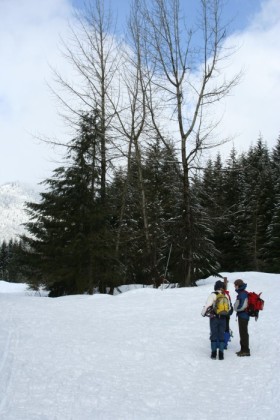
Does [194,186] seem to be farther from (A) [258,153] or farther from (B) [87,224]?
(A) [258,153]

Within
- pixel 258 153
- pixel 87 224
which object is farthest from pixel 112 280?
pixel 258 153

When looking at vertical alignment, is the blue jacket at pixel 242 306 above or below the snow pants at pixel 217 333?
above

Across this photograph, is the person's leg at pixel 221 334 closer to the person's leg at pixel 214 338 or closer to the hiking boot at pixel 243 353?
Result: the person's leg at pixel 214 338

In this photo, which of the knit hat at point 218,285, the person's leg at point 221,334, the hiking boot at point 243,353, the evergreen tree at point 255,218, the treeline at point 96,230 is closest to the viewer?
the person's leg at point 221,334

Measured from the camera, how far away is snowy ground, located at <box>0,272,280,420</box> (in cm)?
555

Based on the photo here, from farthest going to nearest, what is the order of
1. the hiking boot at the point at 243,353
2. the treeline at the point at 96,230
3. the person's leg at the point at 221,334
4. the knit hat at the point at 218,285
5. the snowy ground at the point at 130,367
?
1. the treeline at the point at 96,230
2. the knit hat at the point at 218,285
3. the hiking boot at the point at 243,353
4. the person's leg at the point at 221,334
5. the snowy ground at the point at 130,367

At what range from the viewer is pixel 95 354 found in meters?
8.56

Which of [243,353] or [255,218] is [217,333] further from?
[255,218]

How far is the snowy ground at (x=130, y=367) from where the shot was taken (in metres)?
5.55

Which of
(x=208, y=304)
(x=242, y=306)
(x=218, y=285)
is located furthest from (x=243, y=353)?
(x=218, y=285)

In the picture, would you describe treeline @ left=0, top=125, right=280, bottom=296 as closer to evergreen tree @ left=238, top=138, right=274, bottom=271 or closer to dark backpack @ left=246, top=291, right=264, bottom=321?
dark backpack @ left=246, top=291, right=264, bottom=321

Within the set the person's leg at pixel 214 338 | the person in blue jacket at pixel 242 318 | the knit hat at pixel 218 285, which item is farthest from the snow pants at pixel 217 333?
the knit hat at pixel 218 285

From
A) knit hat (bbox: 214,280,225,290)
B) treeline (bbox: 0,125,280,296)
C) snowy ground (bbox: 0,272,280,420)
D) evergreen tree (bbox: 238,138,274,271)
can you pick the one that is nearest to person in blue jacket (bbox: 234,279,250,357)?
snowy ground (bbox: 0,272,280,420)

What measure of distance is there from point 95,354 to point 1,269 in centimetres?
10268
